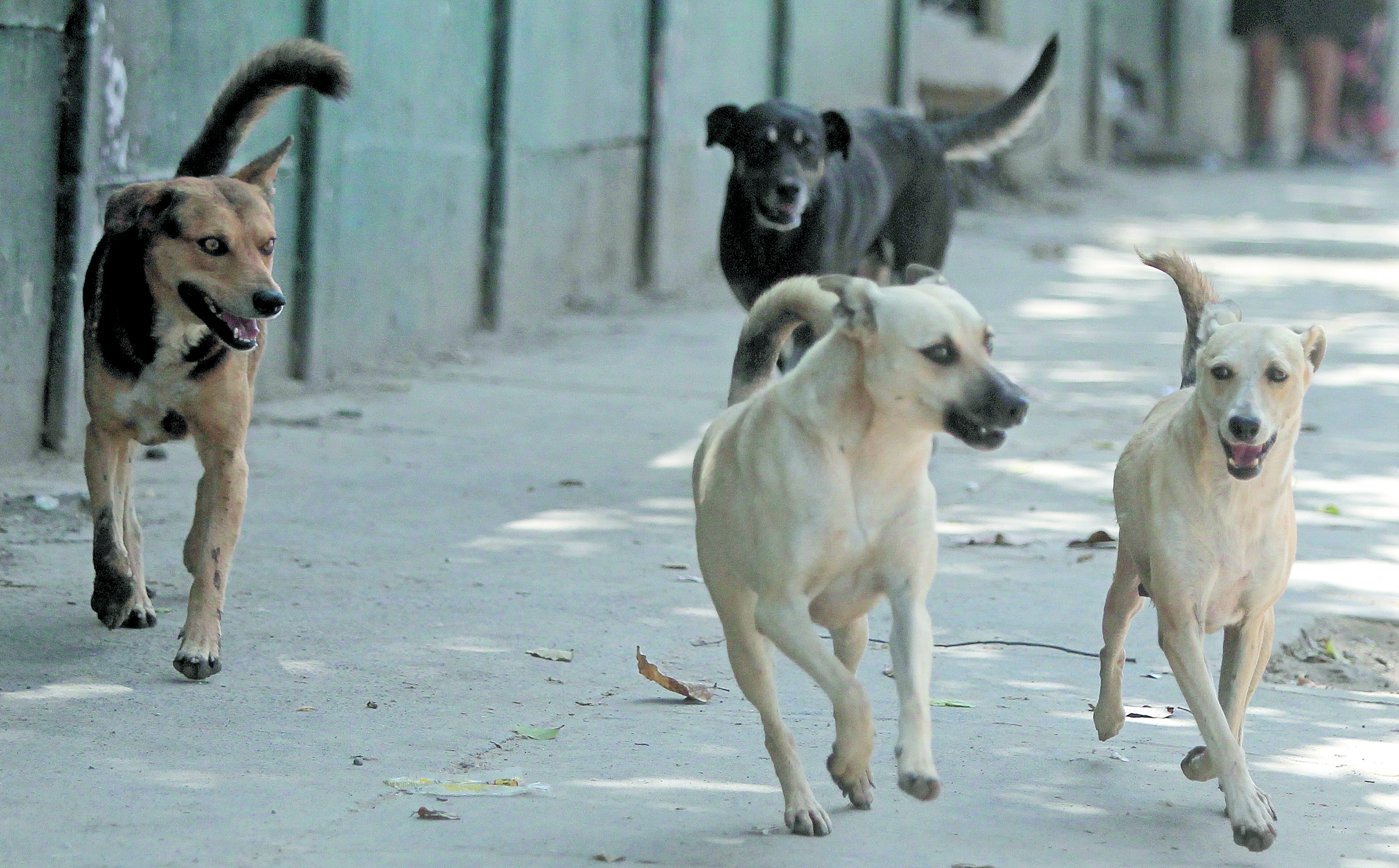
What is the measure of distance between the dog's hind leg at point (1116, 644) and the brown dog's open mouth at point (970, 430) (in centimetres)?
83

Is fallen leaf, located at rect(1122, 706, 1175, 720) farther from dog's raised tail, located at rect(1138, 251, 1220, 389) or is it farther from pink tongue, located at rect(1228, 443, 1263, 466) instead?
pink tongue, located at rect(1228, 443, 1263, 466)

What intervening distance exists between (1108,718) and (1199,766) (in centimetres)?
33

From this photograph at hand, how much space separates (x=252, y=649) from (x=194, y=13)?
3.79 meters

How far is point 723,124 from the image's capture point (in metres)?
7.61

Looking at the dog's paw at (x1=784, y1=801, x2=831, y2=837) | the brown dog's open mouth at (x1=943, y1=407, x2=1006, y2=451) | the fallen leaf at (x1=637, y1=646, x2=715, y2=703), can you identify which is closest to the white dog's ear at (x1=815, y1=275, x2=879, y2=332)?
the brown dog's open mouth at (x1=943, y1=407, x2=1006, y2=451)

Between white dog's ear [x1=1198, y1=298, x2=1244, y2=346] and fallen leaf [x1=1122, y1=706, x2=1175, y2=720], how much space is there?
0.90m

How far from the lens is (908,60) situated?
51.2 feet

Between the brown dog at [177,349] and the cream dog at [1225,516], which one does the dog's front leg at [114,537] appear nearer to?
the brown dog at [177,349]

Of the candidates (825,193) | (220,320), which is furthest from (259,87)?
(825,193)

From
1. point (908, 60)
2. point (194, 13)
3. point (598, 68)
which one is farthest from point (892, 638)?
point (908, 60)

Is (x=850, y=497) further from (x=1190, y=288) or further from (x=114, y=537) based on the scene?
(x=114, y=537)

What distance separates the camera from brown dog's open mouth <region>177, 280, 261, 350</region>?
4.72m

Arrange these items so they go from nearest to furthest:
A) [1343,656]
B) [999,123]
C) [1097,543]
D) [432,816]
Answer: [432,816]
[1343,656]
[1097,543]
[999,123]

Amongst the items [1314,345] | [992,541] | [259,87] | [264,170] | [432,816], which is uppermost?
[259,87]
